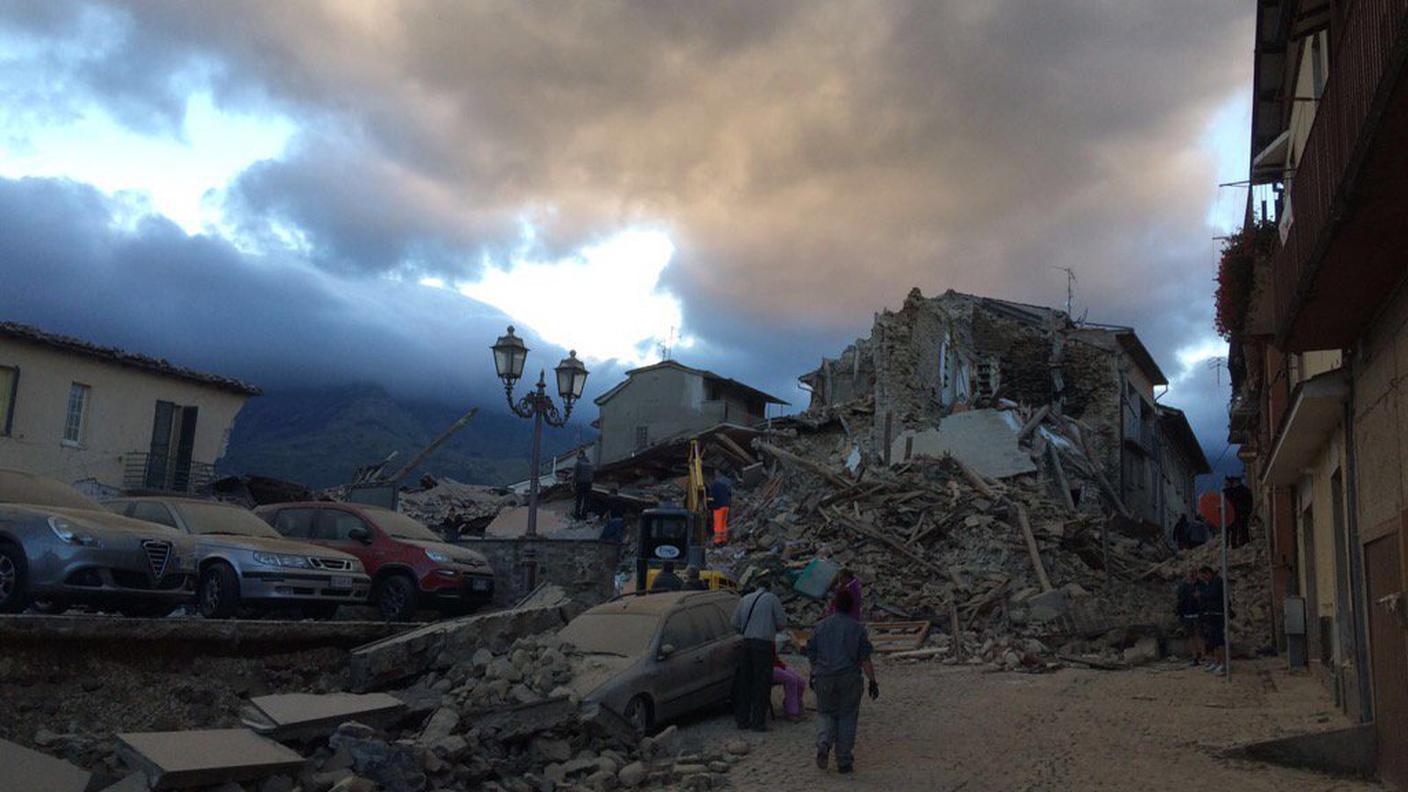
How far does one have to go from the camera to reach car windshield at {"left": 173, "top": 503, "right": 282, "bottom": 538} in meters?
13.9

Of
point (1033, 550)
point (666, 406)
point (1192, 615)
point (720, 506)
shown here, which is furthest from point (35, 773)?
point (666, 406)

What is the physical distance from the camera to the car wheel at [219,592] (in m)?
13.0

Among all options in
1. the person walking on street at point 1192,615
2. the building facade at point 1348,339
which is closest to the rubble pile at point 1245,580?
the person walking on street at point 1192,615

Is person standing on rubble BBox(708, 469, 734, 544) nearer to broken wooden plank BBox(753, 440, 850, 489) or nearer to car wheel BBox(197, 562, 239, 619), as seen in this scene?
broken wooden plank BBox(753, 440, 850, 489)

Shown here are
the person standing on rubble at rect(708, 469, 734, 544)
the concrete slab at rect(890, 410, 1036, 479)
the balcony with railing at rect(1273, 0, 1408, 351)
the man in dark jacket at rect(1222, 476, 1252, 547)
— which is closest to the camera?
the balcony with railing at rect(1273, 0, 1408, 351)

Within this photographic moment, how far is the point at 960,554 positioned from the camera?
915 inches

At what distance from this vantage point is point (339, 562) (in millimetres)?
14203

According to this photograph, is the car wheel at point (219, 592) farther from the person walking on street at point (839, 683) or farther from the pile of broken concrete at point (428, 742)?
the person walking on street at point (839, 683)

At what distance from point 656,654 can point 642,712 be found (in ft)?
2.09

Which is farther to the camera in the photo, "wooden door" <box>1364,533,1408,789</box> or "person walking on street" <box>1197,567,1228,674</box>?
"person walking on street" <box>1197,567,1228,674</box>

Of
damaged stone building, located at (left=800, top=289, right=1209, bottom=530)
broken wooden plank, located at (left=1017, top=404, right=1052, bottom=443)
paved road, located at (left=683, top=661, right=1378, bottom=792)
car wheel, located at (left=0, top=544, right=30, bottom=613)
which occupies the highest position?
damaged stone building, located at (left=800, top=289, right=1209, bottom=530)

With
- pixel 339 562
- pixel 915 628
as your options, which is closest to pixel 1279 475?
pixel 915 628

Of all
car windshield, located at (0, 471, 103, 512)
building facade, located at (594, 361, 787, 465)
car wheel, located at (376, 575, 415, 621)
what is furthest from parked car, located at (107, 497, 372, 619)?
building facade, located at (594, 361, 787, 465)

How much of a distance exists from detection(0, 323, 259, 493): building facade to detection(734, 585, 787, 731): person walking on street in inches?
871
